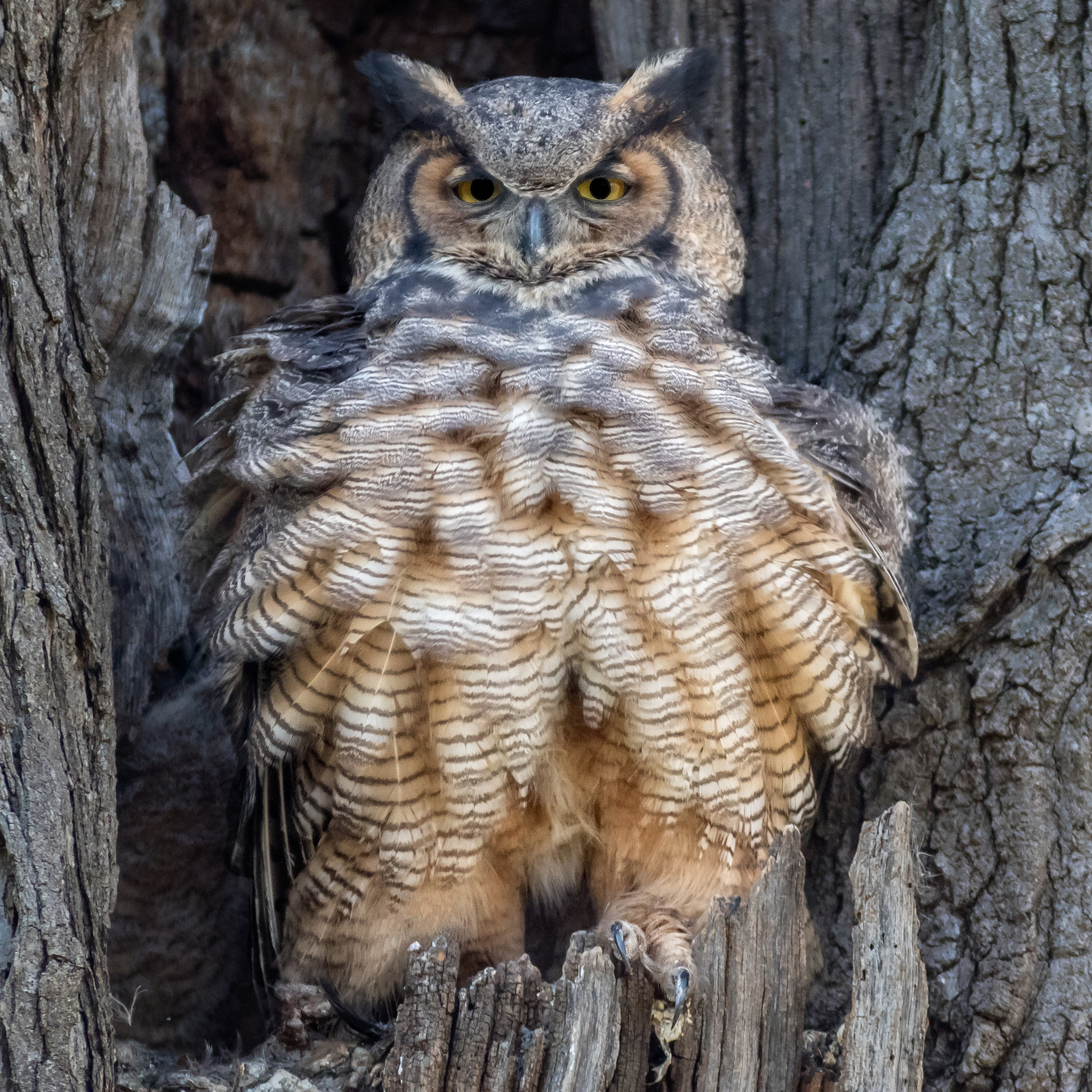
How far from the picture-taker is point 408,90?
2303 millimetres

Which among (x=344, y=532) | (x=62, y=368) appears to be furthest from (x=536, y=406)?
(x=62, y=368)

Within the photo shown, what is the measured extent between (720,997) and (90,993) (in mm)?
852

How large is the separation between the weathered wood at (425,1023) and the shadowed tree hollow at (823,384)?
195mm

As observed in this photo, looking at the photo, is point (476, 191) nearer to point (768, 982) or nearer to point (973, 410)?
point (973, 410)

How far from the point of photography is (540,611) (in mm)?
1814

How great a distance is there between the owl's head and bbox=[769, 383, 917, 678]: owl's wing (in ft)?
1.01

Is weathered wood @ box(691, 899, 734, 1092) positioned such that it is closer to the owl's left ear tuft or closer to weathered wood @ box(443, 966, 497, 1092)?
weathered wood @ box(443, 966, 497, 1092)

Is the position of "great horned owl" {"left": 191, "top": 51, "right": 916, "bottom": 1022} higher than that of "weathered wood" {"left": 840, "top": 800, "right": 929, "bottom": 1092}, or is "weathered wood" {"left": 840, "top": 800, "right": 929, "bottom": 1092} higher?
"great horned owl" {"left": 191, "top": 51, "right": 916, "bottom": 1022}

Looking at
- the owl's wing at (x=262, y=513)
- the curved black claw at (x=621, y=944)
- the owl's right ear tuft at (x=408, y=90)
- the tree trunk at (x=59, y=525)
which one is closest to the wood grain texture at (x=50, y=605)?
the tree trunk at (x=59, y=525)

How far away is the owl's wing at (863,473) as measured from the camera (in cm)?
204

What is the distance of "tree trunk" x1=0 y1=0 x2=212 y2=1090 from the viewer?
1.54m

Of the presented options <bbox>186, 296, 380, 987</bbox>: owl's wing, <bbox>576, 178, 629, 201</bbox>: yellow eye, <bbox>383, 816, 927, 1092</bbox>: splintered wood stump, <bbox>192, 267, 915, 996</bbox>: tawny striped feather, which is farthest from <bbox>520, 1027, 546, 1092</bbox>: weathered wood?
<bbox>576, 178, 629, 201</bbox>: yellow eye

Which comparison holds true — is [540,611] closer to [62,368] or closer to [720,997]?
[720,997]

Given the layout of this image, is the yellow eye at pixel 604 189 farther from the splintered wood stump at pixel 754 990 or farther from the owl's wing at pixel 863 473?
the splintered wood stump at pixel 754 990
